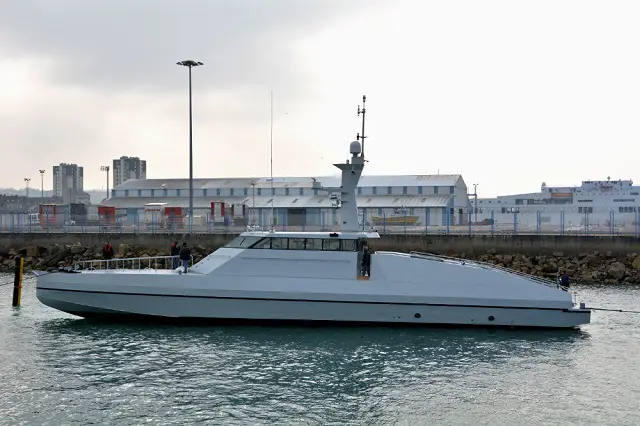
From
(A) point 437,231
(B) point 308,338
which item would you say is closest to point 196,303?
(B) point 308,338

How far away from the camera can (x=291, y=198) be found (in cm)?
6234

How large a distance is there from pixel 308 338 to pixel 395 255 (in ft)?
13.2

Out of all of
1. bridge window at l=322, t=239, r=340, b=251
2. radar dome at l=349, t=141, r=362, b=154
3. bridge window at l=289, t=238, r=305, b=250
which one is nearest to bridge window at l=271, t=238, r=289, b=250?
bridge window at l=289, t=238, r=305, b=250

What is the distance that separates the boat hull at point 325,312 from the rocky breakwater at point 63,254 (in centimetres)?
1578

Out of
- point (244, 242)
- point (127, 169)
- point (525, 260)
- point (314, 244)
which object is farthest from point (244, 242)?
point (127, 169)

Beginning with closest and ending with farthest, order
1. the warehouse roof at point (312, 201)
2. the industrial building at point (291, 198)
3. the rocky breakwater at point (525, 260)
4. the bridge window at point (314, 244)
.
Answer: the bridge window at point (314, 244) < the rocky breakwater at point (525, 260) < the industrial building at point (291, 198) < the warehouse roof at point (312, 201)

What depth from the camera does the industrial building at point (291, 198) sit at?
55.8 meters

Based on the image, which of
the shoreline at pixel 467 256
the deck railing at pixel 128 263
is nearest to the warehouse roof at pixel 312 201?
the shoreline at pixel 467 256

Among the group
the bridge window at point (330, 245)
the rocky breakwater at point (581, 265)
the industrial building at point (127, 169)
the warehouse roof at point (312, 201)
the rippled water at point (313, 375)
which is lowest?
the rippled water at point (313, 375)

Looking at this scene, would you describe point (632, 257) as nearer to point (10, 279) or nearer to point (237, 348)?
point (237, 348)

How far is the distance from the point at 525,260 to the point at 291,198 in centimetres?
3248

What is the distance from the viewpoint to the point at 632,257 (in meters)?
32.7

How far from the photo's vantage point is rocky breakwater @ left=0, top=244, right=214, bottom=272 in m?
36.8

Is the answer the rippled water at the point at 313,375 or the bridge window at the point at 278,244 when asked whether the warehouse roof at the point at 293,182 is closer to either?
the rippled water at the point at 313,375
